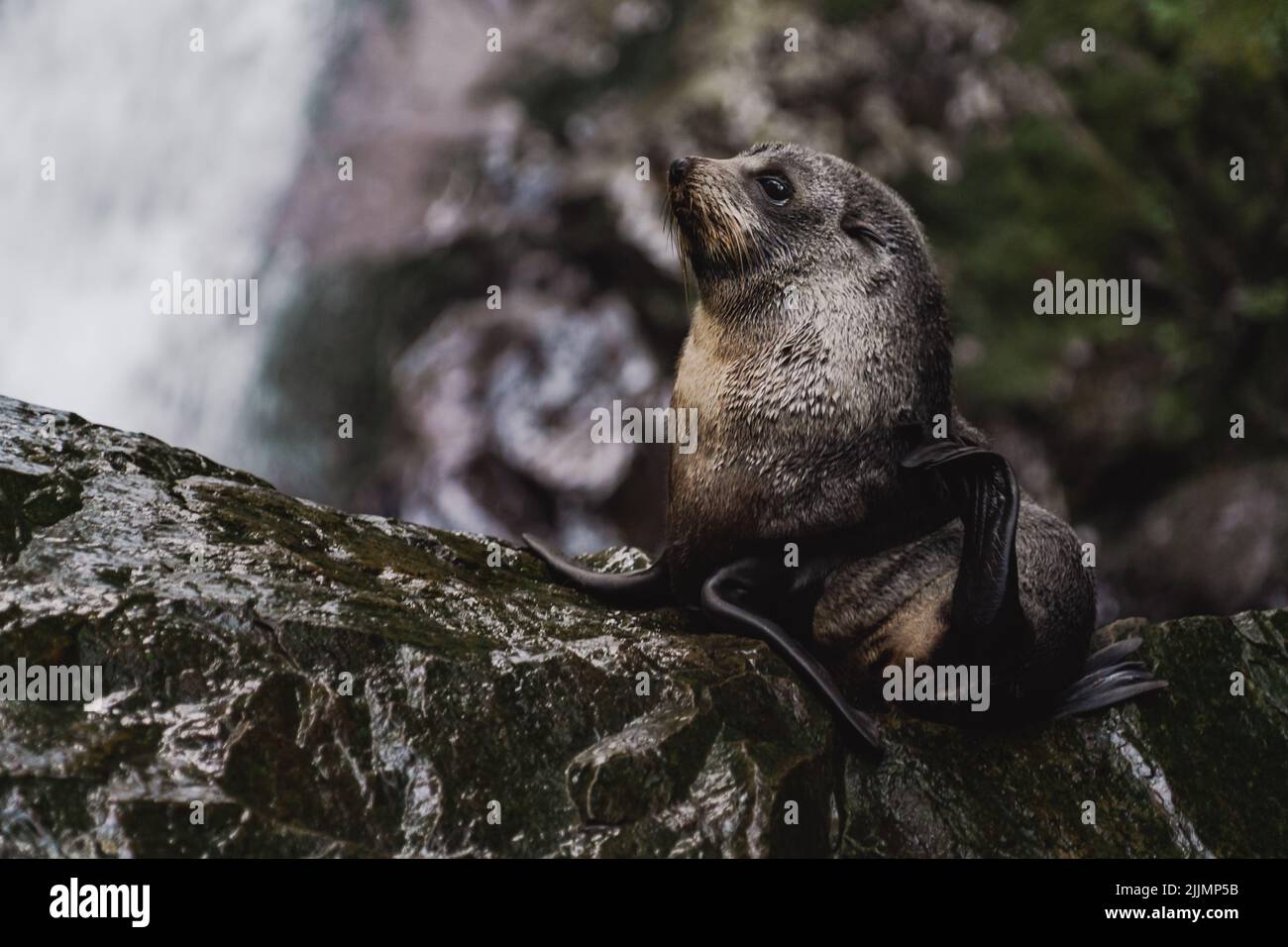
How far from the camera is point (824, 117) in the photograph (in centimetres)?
1378

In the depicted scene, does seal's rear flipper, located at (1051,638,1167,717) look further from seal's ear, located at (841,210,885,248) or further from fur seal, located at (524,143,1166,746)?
seal's ear, located at (841,210,885,248)

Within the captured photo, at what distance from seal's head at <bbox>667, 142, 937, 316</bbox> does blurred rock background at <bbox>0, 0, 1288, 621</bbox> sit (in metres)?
6.33

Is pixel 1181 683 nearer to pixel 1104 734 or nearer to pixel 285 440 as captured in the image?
pixel 1104 734

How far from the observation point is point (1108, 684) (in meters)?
4.95

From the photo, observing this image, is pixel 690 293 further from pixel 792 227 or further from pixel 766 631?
pixel 766 631

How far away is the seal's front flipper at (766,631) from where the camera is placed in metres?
4.40

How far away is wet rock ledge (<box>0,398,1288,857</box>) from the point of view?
3.55m

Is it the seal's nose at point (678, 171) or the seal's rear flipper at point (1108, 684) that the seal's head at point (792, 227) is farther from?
the seal's rear flipper at point (1108, 684)

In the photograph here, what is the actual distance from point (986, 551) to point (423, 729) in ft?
6.31

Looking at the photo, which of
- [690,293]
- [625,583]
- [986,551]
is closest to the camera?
[986,551]

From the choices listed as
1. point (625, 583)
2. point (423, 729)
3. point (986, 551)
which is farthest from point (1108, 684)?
point (423, 729)

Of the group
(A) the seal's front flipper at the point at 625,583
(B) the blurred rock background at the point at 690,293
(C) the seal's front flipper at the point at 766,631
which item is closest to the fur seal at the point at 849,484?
(C) the seal's front flipper at the point at 766,631

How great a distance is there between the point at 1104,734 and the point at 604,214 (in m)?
9.10

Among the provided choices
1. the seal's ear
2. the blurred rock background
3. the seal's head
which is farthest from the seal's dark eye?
the blurred rock background
